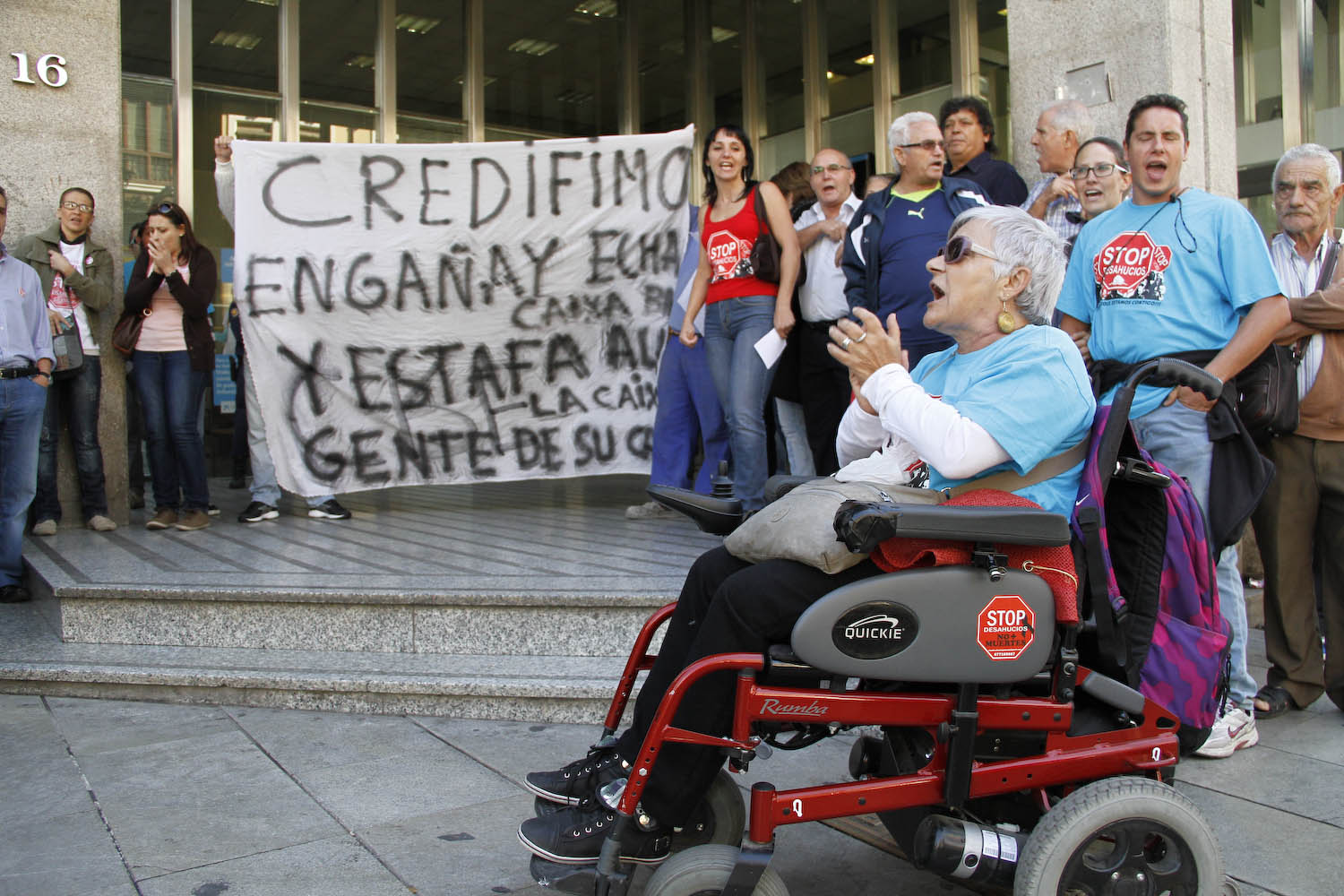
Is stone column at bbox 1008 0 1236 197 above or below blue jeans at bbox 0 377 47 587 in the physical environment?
above

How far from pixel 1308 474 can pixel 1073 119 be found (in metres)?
1.83

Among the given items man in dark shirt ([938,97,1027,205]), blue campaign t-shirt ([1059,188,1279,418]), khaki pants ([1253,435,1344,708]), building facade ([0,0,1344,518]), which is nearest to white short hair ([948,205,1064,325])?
blue campaign t-shirt ([1059,188,1279,418])

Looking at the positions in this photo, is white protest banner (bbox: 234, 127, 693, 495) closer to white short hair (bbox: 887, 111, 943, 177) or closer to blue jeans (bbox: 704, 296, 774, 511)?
blue jeans (bbox: 704, 296, 774, 511)

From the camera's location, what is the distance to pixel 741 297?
18.4 ft

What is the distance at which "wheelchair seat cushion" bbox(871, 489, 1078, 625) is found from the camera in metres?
2.25

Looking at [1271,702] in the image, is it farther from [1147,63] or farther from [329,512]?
[329,512]

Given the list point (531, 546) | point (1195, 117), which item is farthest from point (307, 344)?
point (1195, 117)

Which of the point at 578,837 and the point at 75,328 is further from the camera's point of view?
the point at 75,328

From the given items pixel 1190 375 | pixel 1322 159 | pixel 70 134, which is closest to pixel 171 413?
pixel 70 134

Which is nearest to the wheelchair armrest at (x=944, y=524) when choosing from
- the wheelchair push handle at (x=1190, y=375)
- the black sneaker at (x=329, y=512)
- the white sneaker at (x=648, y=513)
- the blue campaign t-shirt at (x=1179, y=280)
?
the wheelchair push handle at (x=1190, y=375)

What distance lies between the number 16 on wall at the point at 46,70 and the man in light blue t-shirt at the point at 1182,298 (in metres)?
5.85

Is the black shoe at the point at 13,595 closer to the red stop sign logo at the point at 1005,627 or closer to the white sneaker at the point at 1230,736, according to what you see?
the red stop sign logo at the point at 1005,627

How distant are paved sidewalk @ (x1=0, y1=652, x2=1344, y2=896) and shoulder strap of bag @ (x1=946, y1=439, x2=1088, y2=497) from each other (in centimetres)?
99

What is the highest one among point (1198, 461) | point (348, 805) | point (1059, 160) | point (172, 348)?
point (1059, 160)
